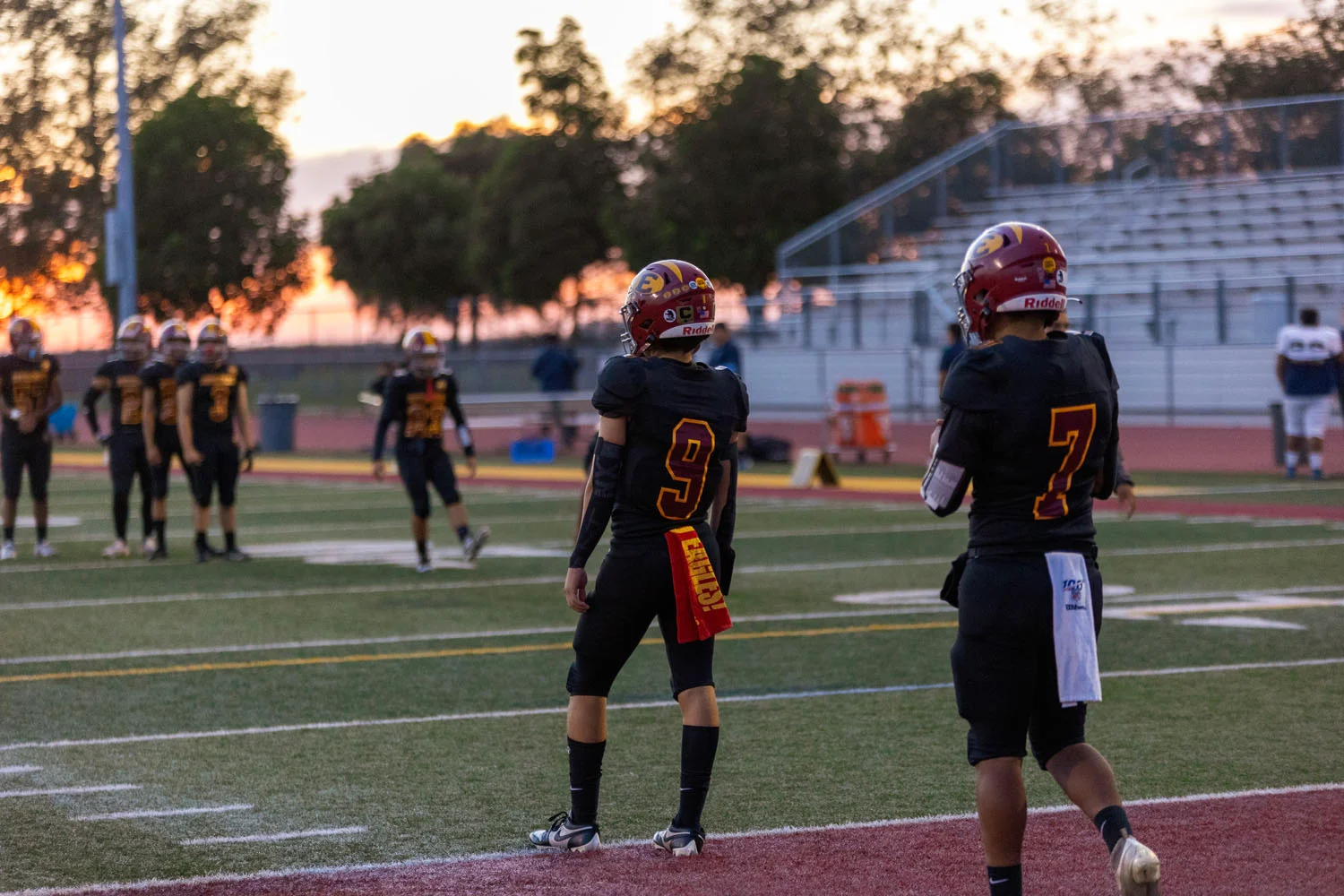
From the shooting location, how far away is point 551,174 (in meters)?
63.8

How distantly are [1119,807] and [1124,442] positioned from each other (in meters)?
25.8

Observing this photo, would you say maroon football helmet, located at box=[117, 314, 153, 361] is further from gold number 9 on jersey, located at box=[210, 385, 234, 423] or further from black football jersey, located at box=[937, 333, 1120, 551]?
black football jersey, located at box=[937, 333, 1120, 551]

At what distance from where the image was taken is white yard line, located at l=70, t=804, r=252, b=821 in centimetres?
653

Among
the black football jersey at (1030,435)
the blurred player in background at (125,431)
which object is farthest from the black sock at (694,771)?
the blurred player in background at (125,431)

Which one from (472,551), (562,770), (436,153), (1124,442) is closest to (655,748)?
(562,770)

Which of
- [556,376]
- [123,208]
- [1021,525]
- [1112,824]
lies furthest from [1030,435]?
[123,208]

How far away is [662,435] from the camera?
6043mm

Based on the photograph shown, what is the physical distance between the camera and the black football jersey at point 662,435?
5.99 meters

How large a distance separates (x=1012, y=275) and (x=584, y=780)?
2222mm

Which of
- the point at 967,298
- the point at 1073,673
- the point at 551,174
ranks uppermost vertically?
the point at 551,174

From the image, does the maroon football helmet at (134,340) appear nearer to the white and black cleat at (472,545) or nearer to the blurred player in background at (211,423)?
the blurred player in background at (211,423)

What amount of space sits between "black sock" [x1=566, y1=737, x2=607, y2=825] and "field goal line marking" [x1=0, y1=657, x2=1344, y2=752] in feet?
7.50

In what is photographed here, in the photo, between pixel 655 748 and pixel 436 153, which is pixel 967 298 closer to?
pixel 655 748

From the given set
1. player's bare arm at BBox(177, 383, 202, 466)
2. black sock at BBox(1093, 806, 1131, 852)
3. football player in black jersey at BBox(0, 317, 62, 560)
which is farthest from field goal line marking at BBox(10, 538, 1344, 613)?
black sock at BBox(1093, 806, 1131, 852)
